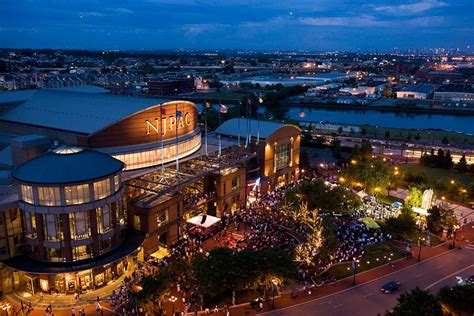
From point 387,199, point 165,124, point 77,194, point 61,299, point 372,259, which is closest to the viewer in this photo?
point 61,299

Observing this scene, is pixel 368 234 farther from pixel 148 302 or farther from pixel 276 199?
pixel 148 302

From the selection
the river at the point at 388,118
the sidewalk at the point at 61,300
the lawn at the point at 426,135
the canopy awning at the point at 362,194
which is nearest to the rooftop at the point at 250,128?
the canopy awning at the point at 362,194

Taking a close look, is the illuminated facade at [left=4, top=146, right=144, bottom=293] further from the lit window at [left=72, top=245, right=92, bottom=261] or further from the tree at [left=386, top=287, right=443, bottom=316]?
the tree at [left=386, top=287, right=443, bottom=316]

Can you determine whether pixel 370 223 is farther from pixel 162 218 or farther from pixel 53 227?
pixel 53 227

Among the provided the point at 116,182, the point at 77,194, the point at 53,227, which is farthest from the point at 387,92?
the point at 53,227

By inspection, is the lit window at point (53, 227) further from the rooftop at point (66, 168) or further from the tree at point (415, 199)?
the tree at point (415, 199)

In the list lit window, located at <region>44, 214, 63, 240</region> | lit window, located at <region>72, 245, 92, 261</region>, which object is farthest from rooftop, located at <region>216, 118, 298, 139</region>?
lit window, located at <region>44, 214, 63, 240</region>
